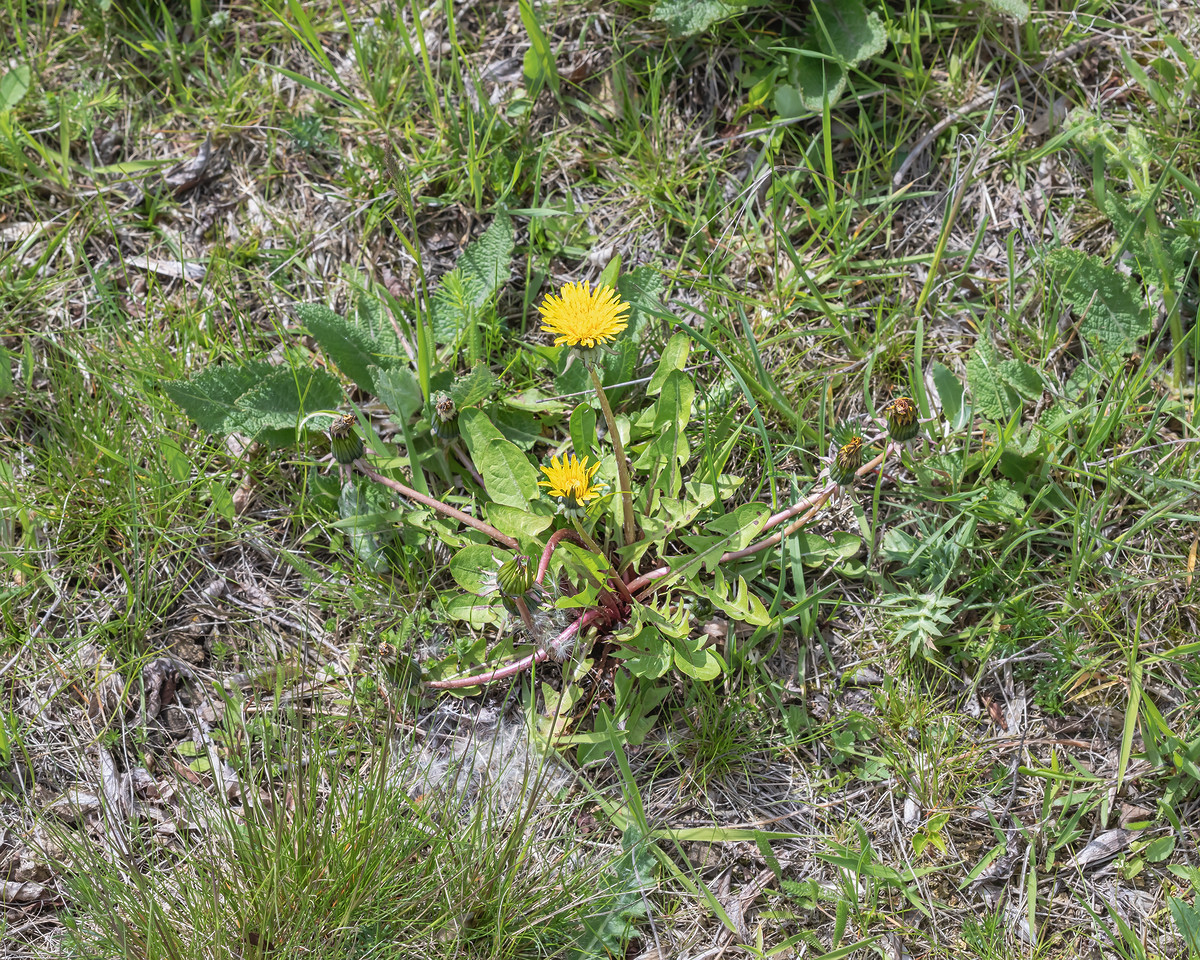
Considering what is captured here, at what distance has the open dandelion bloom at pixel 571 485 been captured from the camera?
2.17 metres

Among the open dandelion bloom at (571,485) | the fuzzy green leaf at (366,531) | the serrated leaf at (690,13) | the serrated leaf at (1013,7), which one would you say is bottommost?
the fuzzy green leaf at (366,531)

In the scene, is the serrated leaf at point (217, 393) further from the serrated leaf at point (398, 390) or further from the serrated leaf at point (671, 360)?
the serrated leaf at point (671, 360)

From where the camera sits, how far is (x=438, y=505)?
2.43 meters

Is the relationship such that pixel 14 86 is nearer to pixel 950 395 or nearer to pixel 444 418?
pixel 444 418

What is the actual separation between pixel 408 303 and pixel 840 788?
1.77m

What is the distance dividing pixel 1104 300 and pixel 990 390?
403mm

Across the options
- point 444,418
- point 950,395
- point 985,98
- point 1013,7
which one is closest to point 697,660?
point 444,418

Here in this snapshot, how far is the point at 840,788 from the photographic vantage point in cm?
234

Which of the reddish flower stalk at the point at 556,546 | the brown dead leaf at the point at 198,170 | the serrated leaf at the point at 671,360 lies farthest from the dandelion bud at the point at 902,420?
the brown dead leaf at the point at 198,170

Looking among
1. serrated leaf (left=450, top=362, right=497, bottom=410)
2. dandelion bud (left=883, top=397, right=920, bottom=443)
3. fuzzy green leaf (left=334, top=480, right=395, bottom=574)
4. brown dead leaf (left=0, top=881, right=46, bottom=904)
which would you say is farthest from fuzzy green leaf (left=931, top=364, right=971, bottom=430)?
brown dead leaf (left=0, top=881, right=46, bottom=904)

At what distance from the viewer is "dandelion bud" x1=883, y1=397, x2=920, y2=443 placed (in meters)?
2.27

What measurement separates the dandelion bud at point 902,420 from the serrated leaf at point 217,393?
5.31ft

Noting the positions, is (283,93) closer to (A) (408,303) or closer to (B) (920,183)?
(A) (408,303)

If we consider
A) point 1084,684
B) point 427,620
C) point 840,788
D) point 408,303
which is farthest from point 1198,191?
point 427,620
